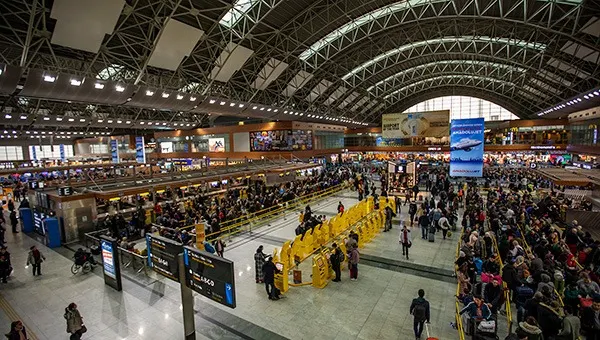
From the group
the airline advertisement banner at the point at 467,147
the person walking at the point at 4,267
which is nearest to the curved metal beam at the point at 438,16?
the airline advertisement banner at the point at 467,147

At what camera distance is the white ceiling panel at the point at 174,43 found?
19719 mm

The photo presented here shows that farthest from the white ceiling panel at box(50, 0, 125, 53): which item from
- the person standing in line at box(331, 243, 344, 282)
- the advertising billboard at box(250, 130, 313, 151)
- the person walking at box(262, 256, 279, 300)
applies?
the advertising billboard at box(250, 130, 313, 151)

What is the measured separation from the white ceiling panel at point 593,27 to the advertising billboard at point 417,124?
10917mm

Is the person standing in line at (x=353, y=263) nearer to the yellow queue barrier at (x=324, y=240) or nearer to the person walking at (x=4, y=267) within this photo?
the yellow queue barrier at (x=324, y=240)

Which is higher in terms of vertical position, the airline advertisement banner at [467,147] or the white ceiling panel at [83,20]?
the white ceiling panel at [83,20]

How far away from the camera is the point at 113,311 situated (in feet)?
26.9

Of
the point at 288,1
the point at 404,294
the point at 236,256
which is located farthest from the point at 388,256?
the point at 288,1

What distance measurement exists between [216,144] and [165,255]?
139ft

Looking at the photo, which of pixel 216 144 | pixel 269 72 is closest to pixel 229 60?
pixel 269 72

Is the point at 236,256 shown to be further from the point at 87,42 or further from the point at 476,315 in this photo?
the point at 87,42

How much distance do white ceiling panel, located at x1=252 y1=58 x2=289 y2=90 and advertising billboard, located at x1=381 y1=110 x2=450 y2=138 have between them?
41.8 feet

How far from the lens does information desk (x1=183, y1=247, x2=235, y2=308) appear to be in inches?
225

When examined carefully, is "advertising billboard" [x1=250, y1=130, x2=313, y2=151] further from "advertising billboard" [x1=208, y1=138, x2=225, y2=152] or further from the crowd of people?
the crowd of people

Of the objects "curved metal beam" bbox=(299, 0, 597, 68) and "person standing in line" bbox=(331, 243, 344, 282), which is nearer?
"person standing in line" bbox=(331, 243, 344, 282)
